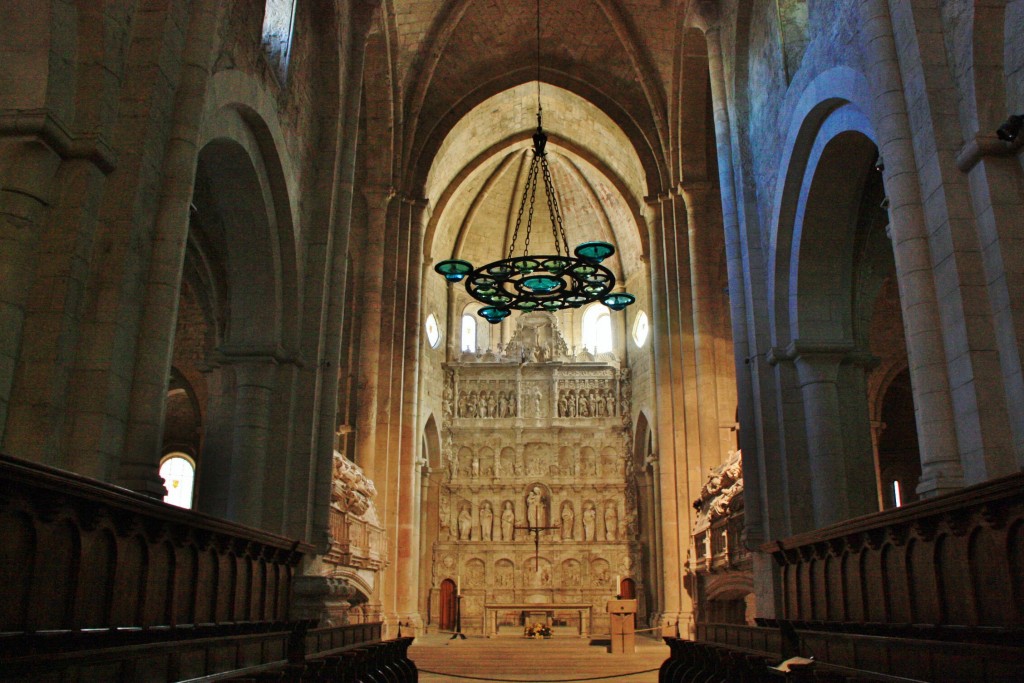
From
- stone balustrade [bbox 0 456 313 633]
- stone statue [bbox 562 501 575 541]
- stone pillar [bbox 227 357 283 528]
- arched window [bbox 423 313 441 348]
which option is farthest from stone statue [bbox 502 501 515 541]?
stone balustrade [bbox 0 456 313 633]

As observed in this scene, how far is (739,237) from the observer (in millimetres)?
15453

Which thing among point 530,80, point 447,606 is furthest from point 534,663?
point 530,80

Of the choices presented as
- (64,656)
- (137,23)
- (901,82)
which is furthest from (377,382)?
(64,656)

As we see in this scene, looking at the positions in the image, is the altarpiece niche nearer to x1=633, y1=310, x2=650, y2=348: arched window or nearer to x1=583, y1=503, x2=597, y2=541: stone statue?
x1=583, y1=503, x2=597, y2=541: stone statue

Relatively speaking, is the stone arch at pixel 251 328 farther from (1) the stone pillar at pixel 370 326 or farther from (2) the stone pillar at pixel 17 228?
(1) the stone pillar at pixel 370 326

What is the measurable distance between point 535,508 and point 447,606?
425 centimetres

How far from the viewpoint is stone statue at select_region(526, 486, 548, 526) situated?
96.2 ft

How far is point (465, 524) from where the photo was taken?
29.3m

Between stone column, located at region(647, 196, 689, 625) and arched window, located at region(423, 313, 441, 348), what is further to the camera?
arched window, located at region(423, 313, 441, 348)

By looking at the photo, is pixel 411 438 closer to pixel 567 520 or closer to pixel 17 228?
pixel 567 520

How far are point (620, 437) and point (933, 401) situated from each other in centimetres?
2223

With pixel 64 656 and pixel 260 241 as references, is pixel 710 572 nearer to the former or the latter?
pixel 260 241

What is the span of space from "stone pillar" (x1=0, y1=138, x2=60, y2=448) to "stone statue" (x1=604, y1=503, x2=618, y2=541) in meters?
23.8

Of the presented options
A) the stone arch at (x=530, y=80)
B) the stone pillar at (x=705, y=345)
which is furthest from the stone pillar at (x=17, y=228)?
the stone arch at (x=530, y=80)
